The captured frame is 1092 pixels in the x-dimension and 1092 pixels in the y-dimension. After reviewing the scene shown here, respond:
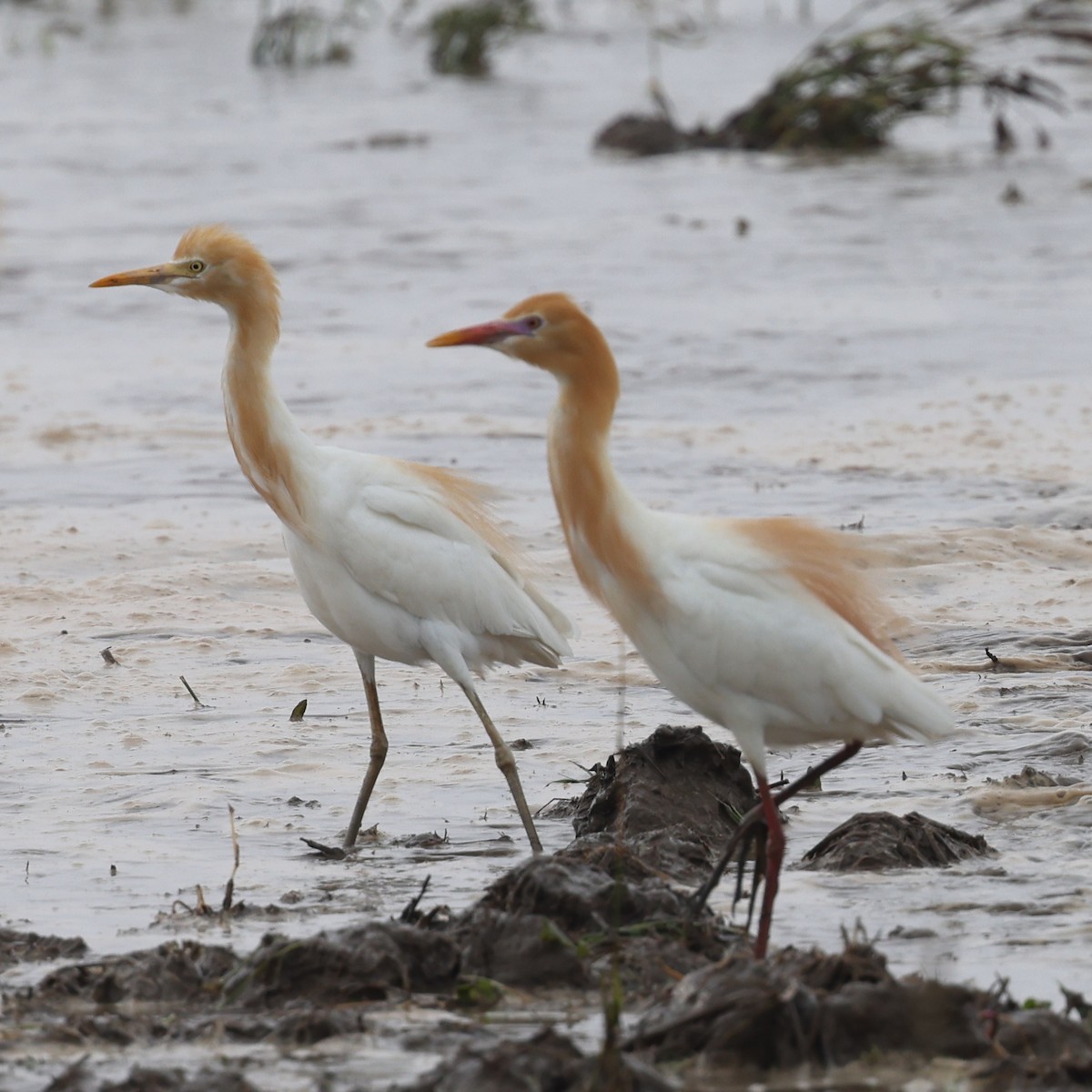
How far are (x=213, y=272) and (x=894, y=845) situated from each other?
2631 mm

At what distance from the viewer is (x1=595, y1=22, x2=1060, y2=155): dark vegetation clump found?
1828 centimetres

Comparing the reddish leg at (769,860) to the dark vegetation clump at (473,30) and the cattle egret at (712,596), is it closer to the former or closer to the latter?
the cattle egret at (712,596)

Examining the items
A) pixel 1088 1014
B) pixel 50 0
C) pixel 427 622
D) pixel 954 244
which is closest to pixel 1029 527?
pixel 427 622

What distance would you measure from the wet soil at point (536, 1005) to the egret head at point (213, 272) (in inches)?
81.5

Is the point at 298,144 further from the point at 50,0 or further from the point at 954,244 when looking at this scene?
the point at 50,0

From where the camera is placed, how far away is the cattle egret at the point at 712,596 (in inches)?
177

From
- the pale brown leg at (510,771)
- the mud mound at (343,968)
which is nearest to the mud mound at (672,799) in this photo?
the pale brown leg at (510,771)

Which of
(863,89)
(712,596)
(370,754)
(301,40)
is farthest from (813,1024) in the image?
(301,40)

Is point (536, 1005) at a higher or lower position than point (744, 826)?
lower

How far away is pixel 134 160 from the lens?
20.8 meters

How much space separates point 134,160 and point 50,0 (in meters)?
15.5

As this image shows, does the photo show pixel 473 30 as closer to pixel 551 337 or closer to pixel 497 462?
pixel 497 462

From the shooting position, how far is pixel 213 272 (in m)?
5.94

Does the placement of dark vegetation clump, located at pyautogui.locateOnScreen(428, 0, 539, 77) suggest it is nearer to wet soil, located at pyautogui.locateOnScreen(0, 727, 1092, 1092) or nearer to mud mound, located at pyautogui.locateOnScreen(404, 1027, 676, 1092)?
wet soil, located at pyautogui.locateOnScreen(0, 727, 1092, 1092)
